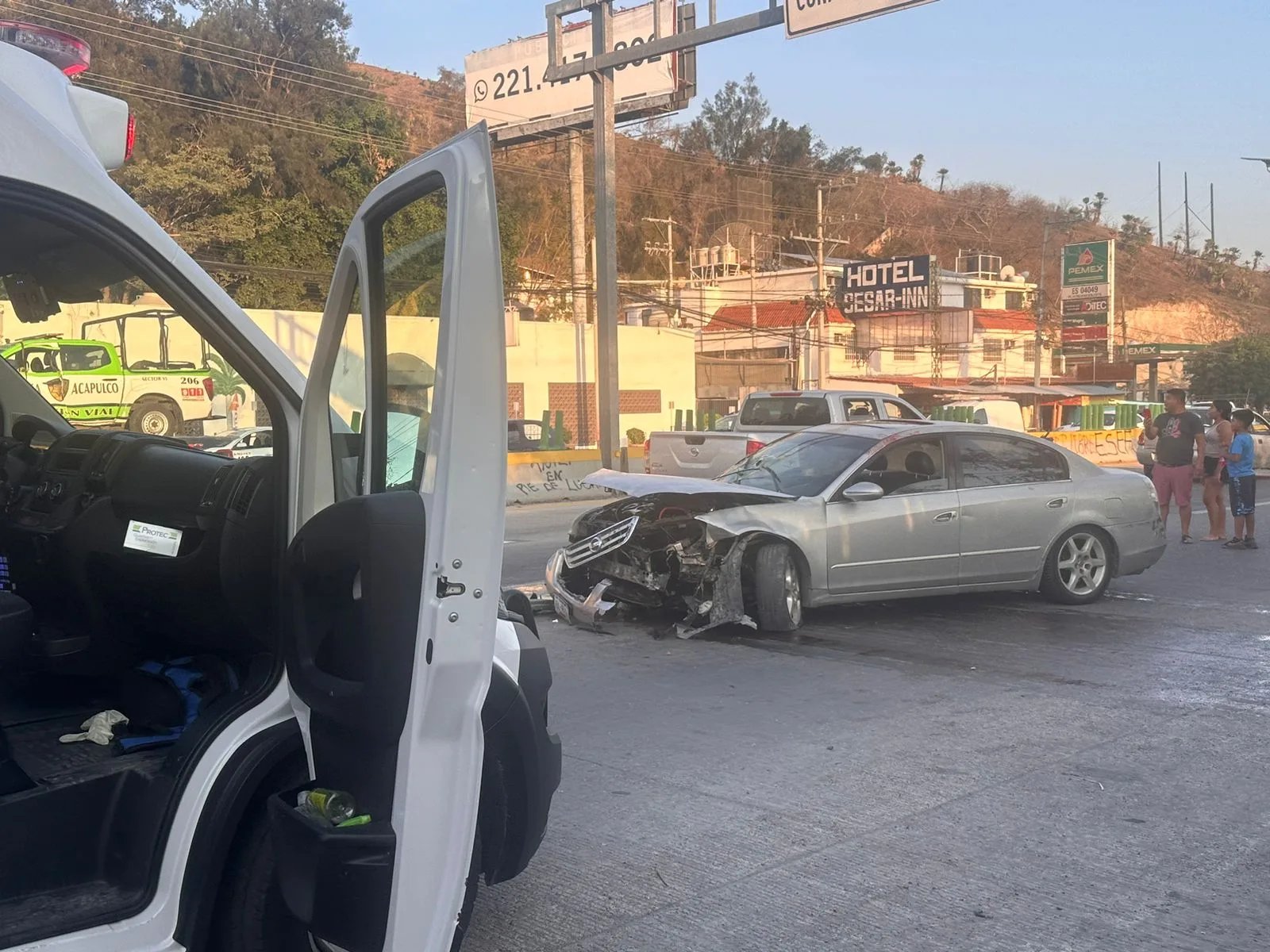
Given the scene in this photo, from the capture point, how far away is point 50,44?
316 centimetres

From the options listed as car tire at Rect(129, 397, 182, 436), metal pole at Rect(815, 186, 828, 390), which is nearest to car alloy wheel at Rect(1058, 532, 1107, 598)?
car tire at Rect(129, 397, 182, 436)

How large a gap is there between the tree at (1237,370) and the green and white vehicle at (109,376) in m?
61.6

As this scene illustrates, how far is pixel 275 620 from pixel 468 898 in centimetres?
88

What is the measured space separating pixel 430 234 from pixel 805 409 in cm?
1485

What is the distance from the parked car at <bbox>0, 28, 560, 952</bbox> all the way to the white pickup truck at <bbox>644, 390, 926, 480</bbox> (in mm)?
12413

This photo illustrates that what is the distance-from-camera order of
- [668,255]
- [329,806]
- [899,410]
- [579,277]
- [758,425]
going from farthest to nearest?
1. [668,255]
2. [579,277]
3. [899,410]
4. [758,425]
5. [329,806]

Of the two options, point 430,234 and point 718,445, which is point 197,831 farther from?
point 718,445

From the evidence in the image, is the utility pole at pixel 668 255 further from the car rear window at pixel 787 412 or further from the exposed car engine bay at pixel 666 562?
the exposed car engine bay at pixel 666 562

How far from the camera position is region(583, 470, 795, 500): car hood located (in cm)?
820

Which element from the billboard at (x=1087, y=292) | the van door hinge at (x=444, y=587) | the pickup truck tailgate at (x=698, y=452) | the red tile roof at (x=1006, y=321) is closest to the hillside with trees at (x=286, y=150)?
the pickup truck tailgate at (x=698, y=452)

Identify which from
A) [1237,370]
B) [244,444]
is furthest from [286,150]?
[1237,370]

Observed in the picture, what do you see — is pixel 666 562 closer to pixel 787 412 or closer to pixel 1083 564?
pixel 1083 564

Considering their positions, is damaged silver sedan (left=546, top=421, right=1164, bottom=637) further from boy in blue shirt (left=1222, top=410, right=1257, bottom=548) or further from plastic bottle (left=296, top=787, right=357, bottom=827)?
plastic bottle (left=296, top=787, right=357, bottom=827)

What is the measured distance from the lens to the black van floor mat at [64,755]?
3084mm
